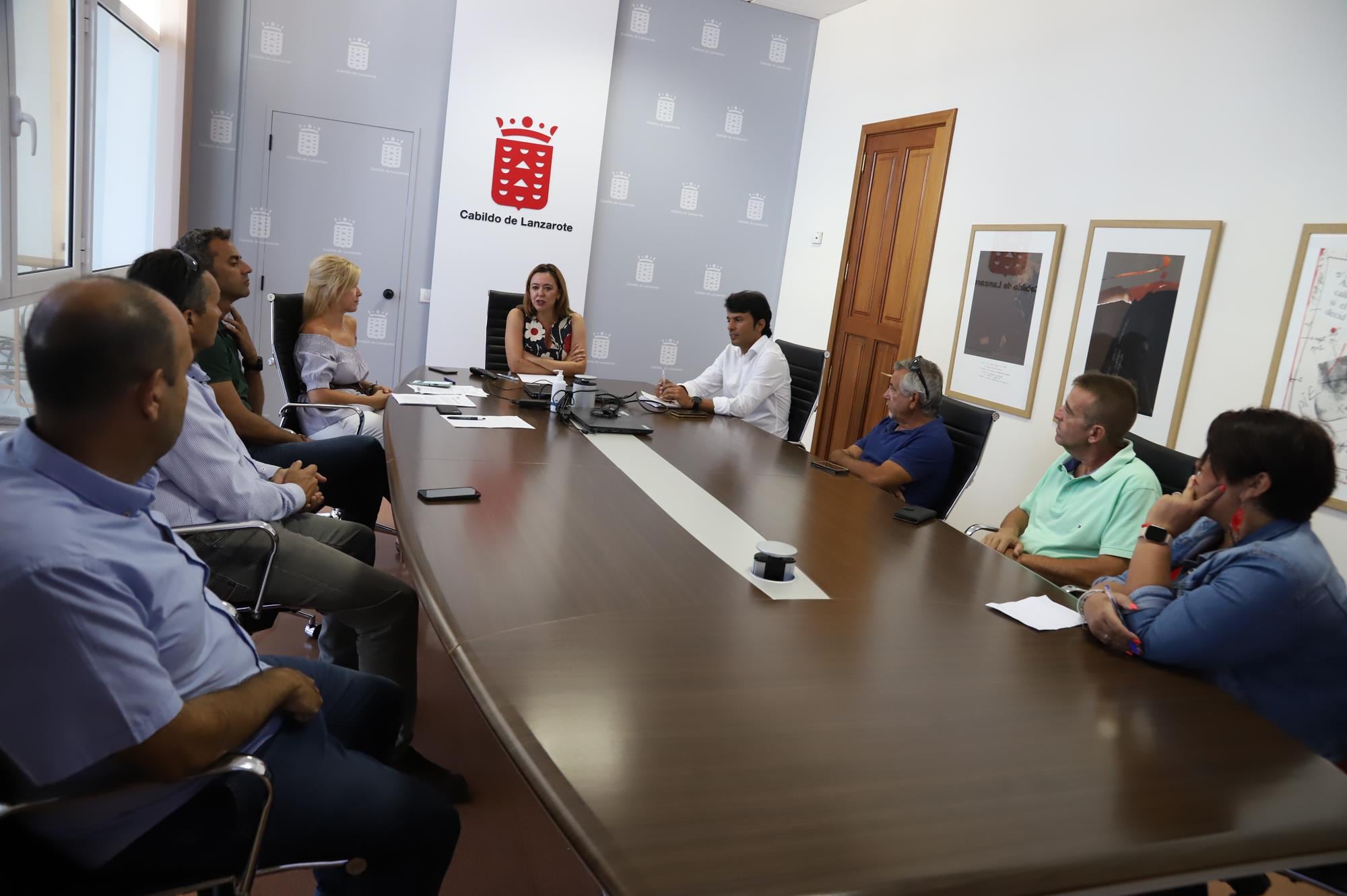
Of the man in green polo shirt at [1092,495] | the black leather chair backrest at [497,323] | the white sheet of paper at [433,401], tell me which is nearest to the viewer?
the man in green polo shirt at [1092,495]

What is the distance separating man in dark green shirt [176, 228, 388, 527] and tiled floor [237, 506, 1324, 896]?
2.40 ft

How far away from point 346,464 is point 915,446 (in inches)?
85.9

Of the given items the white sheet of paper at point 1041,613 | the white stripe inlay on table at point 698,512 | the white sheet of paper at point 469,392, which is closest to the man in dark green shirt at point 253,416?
the white sheet of paper at point 469,392

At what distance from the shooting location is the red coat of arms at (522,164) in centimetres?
596

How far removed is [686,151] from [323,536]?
481 cm

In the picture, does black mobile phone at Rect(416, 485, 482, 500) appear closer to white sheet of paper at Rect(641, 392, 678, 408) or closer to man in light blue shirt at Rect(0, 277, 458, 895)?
man in light blue shirt at Rect(0, 277, 458, 895)

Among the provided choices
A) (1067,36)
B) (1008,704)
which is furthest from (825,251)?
(1008,704)

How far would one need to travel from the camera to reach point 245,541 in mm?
2137

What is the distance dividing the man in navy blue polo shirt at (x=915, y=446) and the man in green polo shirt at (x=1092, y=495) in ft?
1.65

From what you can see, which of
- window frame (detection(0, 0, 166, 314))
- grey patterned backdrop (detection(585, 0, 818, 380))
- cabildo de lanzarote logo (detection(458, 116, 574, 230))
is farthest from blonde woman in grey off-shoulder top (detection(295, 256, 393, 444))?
grey patterned backdrop (detection(585, 0, 818, 380))

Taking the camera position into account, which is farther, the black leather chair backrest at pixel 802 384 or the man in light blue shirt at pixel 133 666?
the black leather chair backrest at pixel 802 384

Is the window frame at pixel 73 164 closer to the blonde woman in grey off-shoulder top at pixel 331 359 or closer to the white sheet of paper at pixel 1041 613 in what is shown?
the blonde woman in grey off-shoulder top at pixel 331 359

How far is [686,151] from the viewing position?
650cm

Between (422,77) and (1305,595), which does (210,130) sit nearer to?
(422,77)
